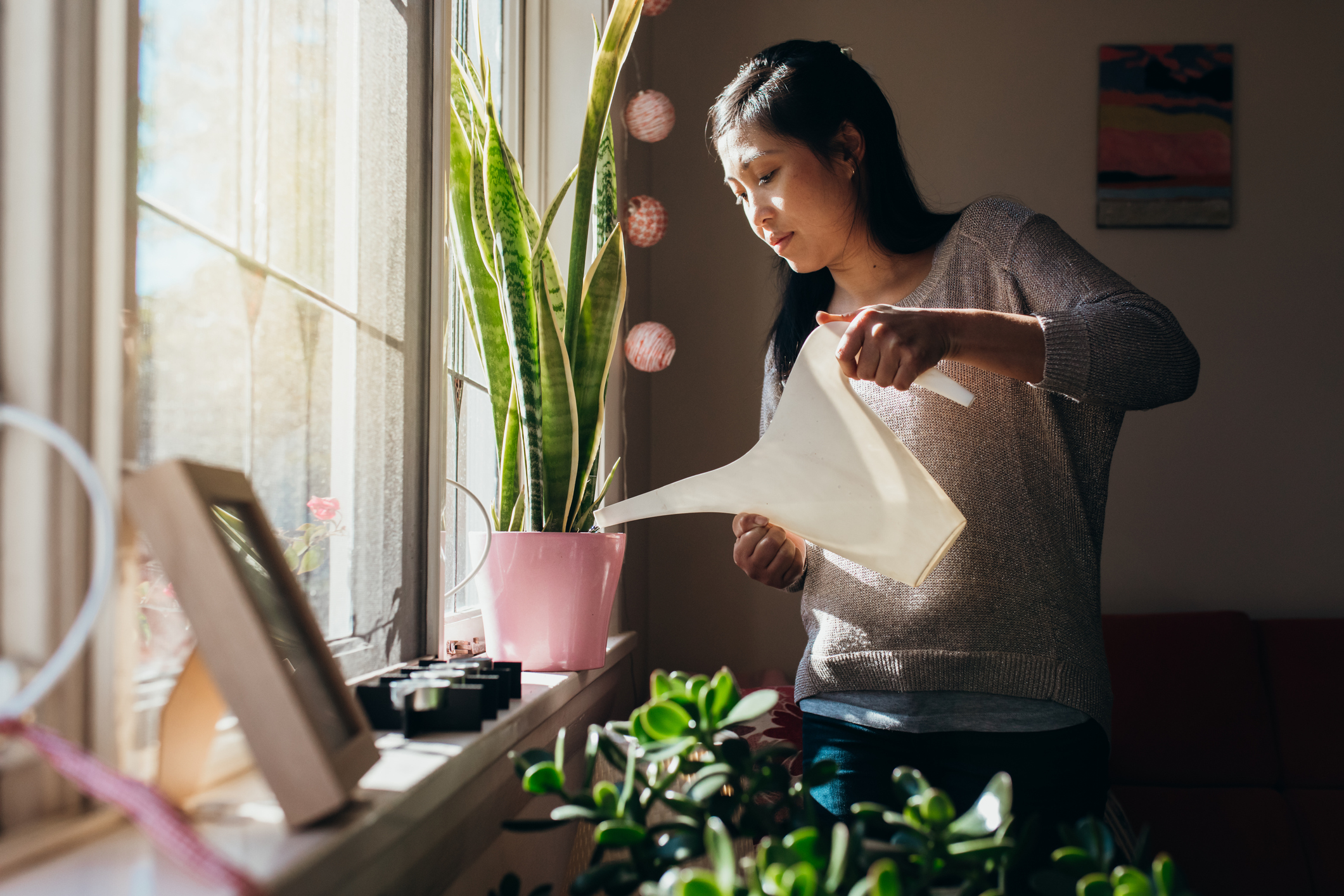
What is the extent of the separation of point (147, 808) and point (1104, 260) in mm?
2577

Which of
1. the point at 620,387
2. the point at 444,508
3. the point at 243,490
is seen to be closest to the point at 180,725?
the point at 243,490

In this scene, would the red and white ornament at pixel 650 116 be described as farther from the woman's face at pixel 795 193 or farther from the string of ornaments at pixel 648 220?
the woman's face at pixel 795 193

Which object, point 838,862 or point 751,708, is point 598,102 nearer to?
point 751,708

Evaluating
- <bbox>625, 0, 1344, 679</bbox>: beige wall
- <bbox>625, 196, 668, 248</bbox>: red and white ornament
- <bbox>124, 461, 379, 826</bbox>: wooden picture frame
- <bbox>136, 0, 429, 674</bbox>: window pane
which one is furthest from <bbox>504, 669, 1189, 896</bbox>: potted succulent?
<bbox>625, 0, 1344, 679</bbox>: beige wall

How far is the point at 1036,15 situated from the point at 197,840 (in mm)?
2737

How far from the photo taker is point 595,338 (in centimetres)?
121

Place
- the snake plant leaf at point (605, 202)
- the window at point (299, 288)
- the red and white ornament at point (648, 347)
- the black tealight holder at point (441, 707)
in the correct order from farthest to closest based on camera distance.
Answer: the red and white ornament at point (648, 347), the snake plant leaf at point (605, 202), the black tealight holder at point (441, 707), the window at point (299, 288)

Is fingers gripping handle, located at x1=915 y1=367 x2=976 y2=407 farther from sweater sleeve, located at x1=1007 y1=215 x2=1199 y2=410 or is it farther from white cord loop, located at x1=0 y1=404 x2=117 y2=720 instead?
white cord loop, located at x1=0 y1=404 x2=117 y2=720

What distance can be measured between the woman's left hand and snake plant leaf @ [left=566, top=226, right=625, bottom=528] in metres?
0.48

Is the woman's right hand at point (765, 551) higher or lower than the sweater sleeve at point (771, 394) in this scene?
lower

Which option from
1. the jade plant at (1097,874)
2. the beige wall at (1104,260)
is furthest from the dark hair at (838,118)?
the beige wall at (1104,260)

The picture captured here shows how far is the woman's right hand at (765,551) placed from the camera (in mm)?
1097

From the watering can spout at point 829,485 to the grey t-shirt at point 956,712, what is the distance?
6.9 inches

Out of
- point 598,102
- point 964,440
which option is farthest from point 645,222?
point 964,440
